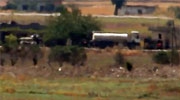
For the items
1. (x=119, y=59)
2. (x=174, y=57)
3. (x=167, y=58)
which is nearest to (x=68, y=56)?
(x=119, y=59)

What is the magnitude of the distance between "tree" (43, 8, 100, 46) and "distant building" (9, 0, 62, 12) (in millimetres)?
43052

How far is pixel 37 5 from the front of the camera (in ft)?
325

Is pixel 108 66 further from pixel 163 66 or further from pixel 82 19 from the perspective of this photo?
pixel 82 19

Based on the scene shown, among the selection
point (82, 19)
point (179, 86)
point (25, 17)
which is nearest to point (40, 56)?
point (82, 19)

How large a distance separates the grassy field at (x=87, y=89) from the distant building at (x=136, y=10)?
60603mm

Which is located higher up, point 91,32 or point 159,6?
point 91,32

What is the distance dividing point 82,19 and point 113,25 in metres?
19.4

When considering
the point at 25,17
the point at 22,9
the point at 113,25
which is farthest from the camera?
the point at 22,9

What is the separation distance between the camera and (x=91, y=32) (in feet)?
176

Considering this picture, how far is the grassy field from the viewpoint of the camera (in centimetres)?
2553

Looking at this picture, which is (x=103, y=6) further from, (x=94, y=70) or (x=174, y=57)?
(x=94, y=70)

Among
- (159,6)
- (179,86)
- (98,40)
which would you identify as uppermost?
(179,86)

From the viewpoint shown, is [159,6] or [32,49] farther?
[159,6]

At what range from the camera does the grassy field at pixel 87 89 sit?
25.5 meters
